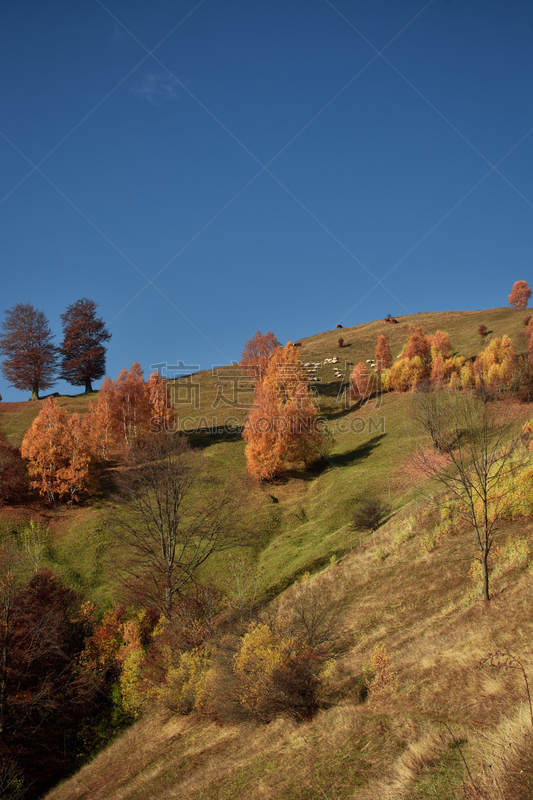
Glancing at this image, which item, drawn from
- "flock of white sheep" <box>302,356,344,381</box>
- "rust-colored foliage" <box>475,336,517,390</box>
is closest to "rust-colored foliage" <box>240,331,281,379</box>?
"flock of white sheep" <box>302,356,344,381</box>

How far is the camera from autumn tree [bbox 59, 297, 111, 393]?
289 ft

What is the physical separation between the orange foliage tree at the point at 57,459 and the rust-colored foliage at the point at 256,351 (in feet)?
135

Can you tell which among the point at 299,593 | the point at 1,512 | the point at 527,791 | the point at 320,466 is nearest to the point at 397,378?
the point at 320,466

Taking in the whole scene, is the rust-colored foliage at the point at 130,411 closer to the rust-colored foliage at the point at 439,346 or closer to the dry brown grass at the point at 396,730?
the dry brown grass at the point at 396,730

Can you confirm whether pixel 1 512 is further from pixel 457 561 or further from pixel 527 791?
pixel 527 791

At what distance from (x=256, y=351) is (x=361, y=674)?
72.8 m

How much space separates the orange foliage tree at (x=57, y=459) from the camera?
148 ft

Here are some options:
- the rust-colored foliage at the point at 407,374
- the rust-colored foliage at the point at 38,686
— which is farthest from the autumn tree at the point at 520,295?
the rust-colored foliage at the point at 38,686

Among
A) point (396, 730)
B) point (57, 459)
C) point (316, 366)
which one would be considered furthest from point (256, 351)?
point (396, 730)

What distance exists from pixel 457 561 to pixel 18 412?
70.2 m

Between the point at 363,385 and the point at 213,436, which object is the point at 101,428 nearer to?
the point at 213,436

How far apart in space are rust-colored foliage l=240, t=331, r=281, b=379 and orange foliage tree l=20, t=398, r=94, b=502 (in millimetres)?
41017

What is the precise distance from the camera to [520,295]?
12188 centimetres

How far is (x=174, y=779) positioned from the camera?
15445 millimetres
